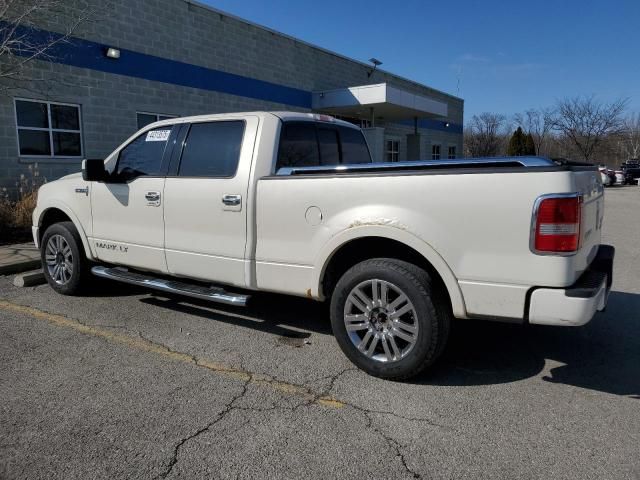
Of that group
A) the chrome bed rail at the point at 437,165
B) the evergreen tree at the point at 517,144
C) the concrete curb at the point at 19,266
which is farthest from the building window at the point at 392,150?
the chrome bed rail at the point at 437,165

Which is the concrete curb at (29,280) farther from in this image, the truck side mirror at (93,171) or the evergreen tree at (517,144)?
the evergreen tree at (517,144)

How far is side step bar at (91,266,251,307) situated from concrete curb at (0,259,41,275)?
2.53m

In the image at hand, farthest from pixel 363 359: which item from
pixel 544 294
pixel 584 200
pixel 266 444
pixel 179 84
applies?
pixel 179 84

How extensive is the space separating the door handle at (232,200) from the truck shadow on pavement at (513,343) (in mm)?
963

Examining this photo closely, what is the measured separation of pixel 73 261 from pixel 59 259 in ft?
1.14

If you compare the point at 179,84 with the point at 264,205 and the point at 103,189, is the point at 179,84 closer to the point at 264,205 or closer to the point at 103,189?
the point at 103,189

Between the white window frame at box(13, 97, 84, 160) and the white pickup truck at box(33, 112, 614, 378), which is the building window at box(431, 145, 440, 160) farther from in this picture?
the white pickup truck at box(33, 112, 614, 378)

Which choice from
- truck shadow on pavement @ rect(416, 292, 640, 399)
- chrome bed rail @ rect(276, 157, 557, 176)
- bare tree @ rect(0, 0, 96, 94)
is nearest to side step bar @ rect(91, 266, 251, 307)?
chrome bed rail @ rect(276, 157, 557, 176)

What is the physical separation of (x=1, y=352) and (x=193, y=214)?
1968 millimetres

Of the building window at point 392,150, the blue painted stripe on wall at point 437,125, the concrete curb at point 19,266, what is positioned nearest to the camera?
the concrete curb at point 19,266

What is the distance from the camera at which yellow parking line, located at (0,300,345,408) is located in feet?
11.5

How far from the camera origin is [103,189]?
5.39 metres

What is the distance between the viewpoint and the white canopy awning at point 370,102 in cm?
1938

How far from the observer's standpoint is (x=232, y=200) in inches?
169
